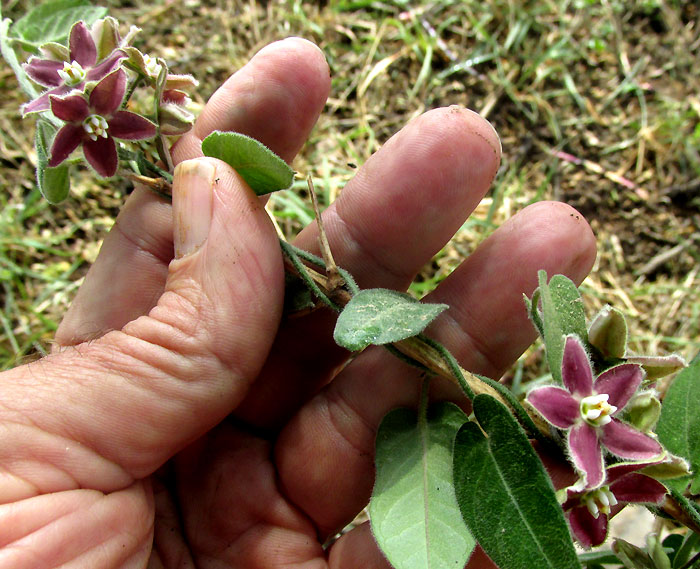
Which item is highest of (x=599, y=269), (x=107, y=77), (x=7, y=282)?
(x=107, y=77)

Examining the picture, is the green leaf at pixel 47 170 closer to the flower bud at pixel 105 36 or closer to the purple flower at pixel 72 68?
the purple flower at pixel 72 68

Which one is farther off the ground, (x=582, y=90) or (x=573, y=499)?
(x=582, y=90)

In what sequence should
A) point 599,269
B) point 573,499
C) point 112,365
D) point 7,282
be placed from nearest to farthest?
1. point 573,499
2. point 112,365
3. point 7,282
4. point 599,269

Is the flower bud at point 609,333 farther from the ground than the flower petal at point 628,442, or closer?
farther from the ground

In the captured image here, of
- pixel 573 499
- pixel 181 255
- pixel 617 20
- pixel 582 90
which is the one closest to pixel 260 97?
pixel 181 255

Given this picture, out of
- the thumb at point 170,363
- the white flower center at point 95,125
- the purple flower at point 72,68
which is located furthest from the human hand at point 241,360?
the purple flower at point 72,68

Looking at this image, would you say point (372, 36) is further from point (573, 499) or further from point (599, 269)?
point (573, 499)
